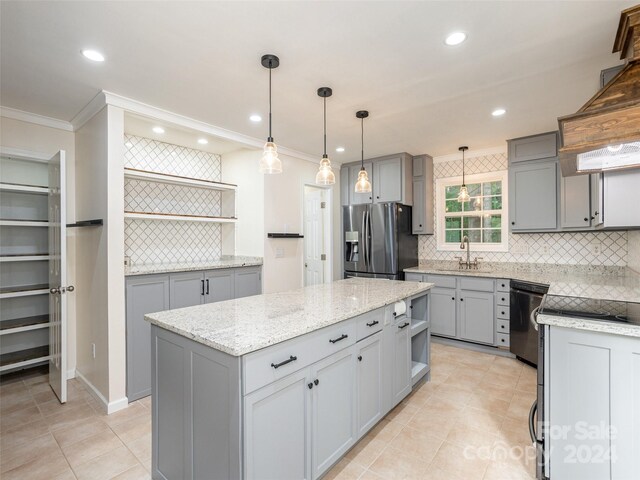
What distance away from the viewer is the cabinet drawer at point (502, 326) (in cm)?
361

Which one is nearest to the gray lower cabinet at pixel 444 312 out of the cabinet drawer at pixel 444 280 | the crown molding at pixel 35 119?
the cabinet drawer at pixel 444 280

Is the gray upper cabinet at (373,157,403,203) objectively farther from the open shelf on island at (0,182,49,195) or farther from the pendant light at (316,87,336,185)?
the open shelf on island at (0,182,49,195)

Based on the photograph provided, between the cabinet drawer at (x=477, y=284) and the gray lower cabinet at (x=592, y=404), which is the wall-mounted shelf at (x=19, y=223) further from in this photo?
the cabinet drawer at (x=477, y=284)

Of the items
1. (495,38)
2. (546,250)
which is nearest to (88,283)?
(495,38)

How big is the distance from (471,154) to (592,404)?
11.8 ft

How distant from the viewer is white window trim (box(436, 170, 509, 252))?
418 cm

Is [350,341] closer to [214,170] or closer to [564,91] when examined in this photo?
[564,91]

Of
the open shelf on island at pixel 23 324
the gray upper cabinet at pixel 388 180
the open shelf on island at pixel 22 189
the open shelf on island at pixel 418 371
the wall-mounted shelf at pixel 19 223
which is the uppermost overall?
the gray upper cabinet at pixel 388 180

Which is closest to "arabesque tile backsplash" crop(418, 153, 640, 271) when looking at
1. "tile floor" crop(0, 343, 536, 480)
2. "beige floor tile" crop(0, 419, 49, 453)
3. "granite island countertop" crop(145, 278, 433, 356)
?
"tile floor" crop(0, 343, 536, 480)

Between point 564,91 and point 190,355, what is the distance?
132 inches

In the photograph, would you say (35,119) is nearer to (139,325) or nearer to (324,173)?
(139,325)

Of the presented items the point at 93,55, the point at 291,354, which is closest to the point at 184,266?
the point at 93,55

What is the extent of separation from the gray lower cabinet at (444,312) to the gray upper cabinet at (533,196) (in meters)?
1.14

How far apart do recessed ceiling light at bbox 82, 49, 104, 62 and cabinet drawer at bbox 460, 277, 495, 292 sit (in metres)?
4.07
